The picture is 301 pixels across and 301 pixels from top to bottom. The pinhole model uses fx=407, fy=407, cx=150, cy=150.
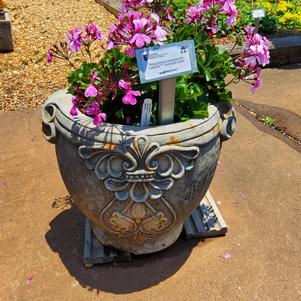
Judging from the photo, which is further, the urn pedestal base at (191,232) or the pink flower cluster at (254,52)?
the urn pedestal base at (191,232)

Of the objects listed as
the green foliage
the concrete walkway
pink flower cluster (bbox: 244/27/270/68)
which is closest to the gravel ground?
the concrete walkway

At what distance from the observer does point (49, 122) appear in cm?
224

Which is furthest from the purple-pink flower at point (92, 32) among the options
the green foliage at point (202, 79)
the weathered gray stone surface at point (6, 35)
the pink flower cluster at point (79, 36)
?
the weathered gray stone surface at point (6, 35)

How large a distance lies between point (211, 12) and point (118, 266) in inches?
63.3

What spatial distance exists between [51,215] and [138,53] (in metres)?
1.57

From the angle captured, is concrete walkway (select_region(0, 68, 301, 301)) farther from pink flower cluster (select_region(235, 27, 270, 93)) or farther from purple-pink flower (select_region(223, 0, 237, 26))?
purple-pink flower (select_region(223, 0, 237, 26))

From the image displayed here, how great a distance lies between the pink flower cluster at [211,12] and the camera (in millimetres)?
2154

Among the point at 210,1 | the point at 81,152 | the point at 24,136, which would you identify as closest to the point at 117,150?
the point at 81,152

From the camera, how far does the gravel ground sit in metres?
4.66

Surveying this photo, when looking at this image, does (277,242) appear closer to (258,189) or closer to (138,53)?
(258,189)

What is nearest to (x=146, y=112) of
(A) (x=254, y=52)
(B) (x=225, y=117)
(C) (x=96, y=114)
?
(C) (x=96, y=114)

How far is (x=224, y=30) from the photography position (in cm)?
564

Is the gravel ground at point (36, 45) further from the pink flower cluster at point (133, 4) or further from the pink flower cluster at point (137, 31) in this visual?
the pink flower cluster at point (137, 31)

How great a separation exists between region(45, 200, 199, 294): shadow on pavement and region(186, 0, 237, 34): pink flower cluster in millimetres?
1385
